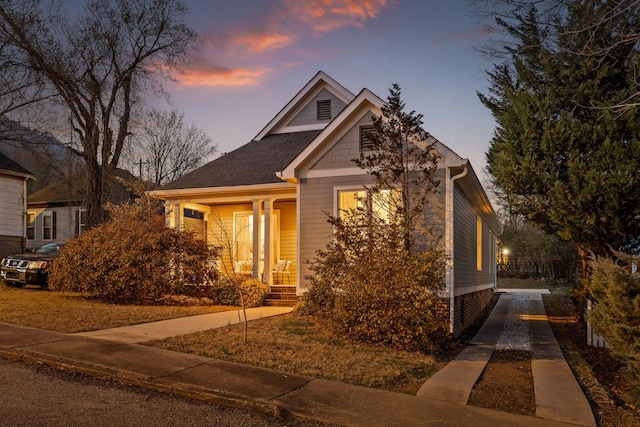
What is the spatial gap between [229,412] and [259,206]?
30.5ft

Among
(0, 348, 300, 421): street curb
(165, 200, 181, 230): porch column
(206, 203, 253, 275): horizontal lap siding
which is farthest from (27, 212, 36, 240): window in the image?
(0, 348, 300, 421): street curb

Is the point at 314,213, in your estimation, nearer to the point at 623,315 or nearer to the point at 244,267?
the point at 244,267

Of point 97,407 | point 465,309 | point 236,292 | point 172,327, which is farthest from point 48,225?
point 97,407

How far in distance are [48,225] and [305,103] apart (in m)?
21.1

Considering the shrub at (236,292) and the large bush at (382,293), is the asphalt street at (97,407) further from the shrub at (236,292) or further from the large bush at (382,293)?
the shrub at (236,292)

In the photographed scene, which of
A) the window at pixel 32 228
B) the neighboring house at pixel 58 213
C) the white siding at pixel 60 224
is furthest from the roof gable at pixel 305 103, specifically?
the window at pixel 32 228

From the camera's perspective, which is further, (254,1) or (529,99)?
(254,1)

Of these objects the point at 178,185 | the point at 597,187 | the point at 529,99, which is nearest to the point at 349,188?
the point at 529,99

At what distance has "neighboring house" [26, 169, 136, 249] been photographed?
2839 centimetres

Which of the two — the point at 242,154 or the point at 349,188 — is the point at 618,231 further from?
the point at 242,154

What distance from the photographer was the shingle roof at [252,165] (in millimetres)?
14078

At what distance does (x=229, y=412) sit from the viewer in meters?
4.94

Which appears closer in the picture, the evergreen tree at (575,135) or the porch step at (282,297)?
the evergreen tree at (575,135)

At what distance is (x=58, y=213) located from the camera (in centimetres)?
2923
